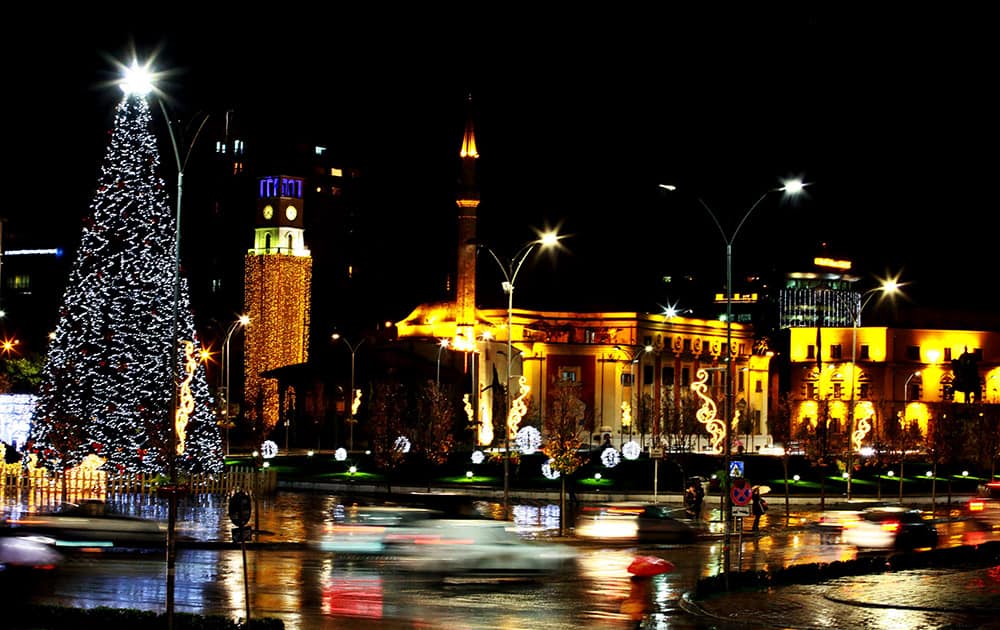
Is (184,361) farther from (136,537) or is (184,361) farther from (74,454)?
(136,537)

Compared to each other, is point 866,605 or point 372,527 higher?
point 372,527

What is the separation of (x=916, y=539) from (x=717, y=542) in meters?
5.24

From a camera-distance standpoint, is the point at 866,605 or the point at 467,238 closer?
the point at 866,605

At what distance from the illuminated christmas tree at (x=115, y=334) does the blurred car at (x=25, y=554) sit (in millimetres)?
21582

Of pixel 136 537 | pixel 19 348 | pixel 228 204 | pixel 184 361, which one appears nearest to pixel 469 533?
pixel 136 537

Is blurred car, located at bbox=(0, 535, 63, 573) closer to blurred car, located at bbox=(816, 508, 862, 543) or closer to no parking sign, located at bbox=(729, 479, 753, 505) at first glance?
no parking sign, located at bbox=(729, 479, 753, 505)

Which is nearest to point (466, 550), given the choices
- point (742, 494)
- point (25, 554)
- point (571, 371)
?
point (742, 494)

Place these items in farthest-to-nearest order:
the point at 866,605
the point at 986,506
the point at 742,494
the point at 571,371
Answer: the point at 571,371 < the point at 986,506 < the point at 742,494 < the point at 866,605

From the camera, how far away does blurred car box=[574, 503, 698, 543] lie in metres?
37.2

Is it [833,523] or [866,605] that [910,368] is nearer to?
[833,523]

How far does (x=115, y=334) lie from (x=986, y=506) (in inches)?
1401

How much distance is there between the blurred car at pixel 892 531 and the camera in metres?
38.0

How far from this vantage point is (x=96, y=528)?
1208 inches

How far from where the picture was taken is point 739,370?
126062 mm
